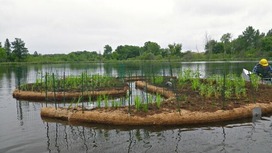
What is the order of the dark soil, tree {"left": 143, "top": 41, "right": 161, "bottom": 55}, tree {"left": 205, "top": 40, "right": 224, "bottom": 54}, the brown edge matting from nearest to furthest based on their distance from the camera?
the brown edge matting, the dark soil, tree {"left": 205, "top": 40, "right": 224, "bottom": 54}, tree {"left": 143, "top": 41, "right": 161, "bottom": 55}

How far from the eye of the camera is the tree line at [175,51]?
6519 centimetres

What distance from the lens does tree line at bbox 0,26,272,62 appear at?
65.2m

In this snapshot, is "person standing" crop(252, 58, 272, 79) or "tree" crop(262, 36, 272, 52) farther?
"tree" crop(262, 36, 272, 52)

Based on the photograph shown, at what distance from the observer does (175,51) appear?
74.1 m

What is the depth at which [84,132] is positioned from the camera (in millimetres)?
9055

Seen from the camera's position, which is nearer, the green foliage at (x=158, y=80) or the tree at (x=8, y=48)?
the green foliage at (x=158, y=80)

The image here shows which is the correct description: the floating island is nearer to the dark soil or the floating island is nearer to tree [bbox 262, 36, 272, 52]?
the dark soil

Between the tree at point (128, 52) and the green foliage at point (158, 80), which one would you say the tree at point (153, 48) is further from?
the green foliage at point (158, 80)

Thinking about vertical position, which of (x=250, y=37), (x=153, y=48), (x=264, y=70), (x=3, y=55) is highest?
(x=250, y=37)

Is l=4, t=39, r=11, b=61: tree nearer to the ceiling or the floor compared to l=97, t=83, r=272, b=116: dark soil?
nearer to the ceiling

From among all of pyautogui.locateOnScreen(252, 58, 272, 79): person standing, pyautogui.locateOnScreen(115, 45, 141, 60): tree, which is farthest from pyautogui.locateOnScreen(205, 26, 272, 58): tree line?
pyautogui.locateOnScreen(252, 58, 272, 79): person standing

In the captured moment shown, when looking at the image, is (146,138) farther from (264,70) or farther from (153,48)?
(153,48)

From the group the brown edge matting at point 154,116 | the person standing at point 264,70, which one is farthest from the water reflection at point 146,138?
the person standing at point 264,70

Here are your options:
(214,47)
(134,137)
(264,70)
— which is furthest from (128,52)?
(134,137)
